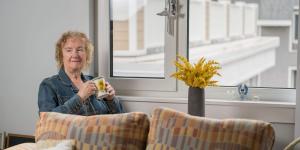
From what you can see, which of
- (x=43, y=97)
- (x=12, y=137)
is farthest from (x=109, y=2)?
(x=12, y=137)

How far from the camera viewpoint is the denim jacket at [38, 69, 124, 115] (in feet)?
10.4

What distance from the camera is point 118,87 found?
3674mm

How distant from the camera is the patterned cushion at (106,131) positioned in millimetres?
2682

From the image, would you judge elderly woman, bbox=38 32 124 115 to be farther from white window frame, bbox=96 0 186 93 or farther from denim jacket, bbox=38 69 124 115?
white window frame, bbox=96 0 186 93

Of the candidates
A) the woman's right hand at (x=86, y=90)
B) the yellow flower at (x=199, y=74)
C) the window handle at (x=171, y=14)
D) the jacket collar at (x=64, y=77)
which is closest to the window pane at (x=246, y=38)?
the window handle at (x=171, y=14)

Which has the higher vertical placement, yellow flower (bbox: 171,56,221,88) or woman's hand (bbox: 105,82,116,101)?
yellow flower (bbox: 171,56,221,88)

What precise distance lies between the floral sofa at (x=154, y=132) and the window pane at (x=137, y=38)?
0.93 metres

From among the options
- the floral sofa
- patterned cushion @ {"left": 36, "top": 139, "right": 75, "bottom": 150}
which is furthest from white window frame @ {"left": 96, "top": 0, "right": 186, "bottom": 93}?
patterned cushion @ {"left": 36, "top": 139, "right": 75, "bottom": 150}

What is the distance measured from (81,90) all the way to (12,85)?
81 centimetres

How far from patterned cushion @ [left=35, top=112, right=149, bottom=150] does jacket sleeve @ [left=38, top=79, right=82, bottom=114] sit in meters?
0.36

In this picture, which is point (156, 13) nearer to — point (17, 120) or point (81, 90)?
point (81, 90)

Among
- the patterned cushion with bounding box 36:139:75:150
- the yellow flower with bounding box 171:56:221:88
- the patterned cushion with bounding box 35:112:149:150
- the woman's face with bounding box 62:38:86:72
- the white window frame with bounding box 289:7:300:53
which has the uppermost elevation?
the white window frame with bounding box 289:7:300:53

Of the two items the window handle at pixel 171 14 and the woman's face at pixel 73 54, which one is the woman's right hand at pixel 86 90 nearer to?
the woman's face at pixel 73 54

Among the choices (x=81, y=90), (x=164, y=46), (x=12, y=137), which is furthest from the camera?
(x=12, y=137)
